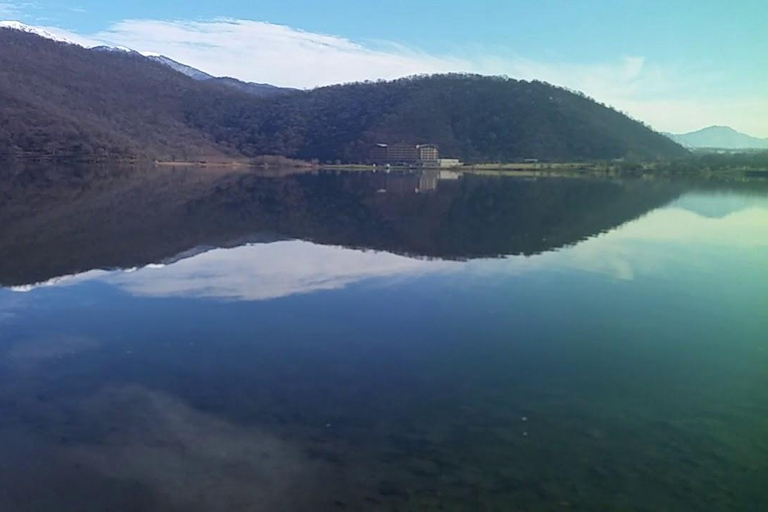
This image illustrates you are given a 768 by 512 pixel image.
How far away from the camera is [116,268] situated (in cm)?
1590

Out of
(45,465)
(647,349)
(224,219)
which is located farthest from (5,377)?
(224,219)

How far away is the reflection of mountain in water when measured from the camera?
59.8 ft

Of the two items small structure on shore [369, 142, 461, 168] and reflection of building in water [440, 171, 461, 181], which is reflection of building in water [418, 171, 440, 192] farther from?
small structure on shore [369, 142, 461, 168]

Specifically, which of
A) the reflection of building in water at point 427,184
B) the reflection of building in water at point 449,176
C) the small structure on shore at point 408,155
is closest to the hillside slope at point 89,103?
the small structure on shore at point 408,155

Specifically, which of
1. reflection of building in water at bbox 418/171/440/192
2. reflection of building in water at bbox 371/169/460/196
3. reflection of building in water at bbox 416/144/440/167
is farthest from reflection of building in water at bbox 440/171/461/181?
reflection of building in water at bbox 416/144/440/167

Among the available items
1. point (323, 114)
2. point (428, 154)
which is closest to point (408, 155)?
point (428, 154)

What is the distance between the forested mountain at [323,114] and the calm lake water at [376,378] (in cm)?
8995

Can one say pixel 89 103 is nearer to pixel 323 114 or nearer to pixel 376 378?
pixel 323 114

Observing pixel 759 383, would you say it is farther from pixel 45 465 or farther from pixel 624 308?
pixel 45 465

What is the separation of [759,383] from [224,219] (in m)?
21.4

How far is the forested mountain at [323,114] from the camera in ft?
375

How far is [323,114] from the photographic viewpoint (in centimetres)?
13388

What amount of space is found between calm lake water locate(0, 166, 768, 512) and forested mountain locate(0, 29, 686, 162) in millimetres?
89947

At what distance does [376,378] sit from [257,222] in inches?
733
